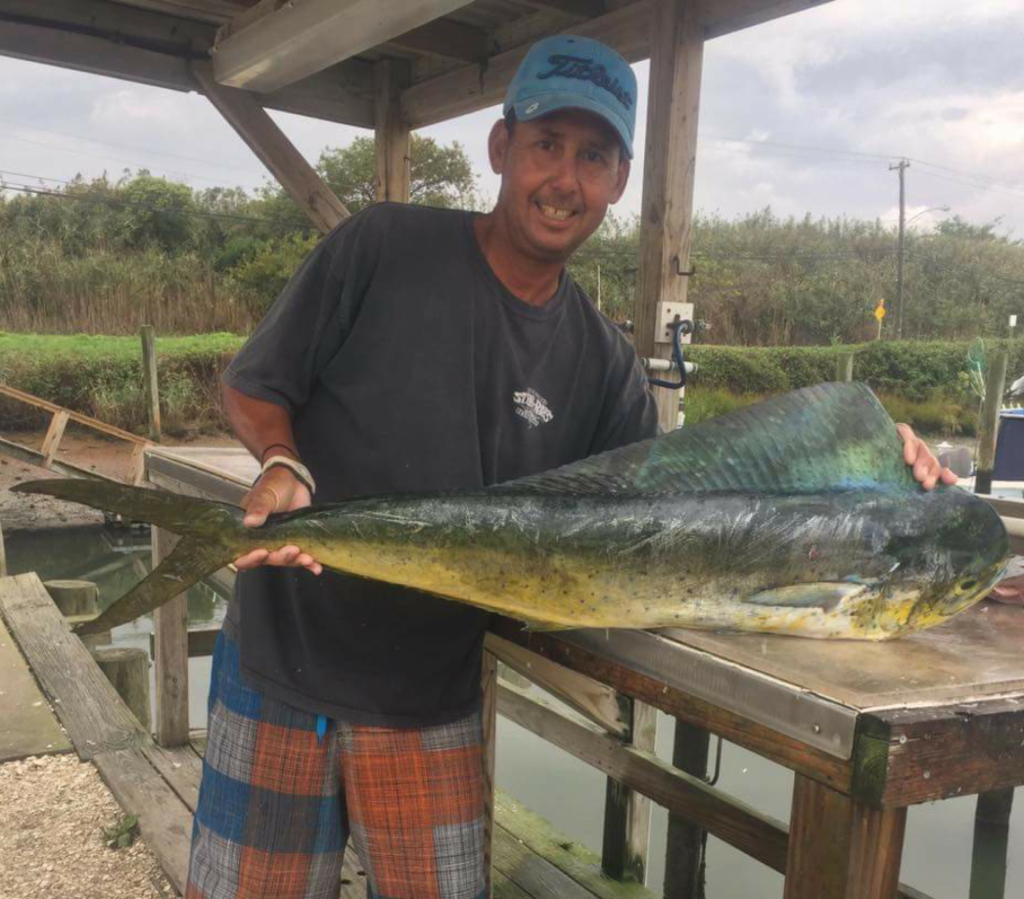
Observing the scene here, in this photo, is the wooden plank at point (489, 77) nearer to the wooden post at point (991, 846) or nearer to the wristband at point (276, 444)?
the wristband at point (276, 444)

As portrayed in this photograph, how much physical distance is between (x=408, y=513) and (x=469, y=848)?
26.1 inches

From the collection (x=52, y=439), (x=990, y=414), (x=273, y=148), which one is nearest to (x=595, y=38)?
(x=273, y=148)

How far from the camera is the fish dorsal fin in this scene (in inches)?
56.9

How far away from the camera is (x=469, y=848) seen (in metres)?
1.62

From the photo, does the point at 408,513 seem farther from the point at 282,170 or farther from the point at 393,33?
the point at 282,170

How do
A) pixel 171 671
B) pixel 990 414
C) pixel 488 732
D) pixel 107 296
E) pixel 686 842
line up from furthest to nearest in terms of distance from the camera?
pixel 107 296
pixel 990 414
pixel 686 842
pixel 171 671
pixel 488 732

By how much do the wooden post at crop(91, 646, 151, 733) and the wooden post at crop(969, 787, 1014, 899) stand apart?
4.23 meters

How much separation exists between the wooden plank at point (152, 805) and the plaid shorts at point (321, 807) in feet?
3.20

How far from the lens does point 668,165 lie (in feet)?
9.71

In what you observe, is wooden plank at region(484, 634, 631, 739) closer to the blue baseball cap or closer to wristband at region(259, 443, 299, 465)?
wristband at region(259, 443, 299, 465)

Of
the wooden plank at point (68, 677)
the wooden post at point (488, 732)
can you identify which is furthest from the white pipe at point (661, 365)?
the wooden plank at point (68, 677)

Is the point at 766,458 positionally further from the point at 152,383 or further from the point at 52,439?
the point at 152,383

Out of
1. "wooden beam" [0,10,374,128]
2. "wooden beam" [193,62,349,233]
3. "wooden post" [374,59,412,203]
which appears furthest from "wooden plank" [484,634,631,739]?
"wooden beam" [0,10,374,128]

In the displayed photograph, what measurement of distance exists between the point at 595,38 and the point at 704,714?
2710mm
